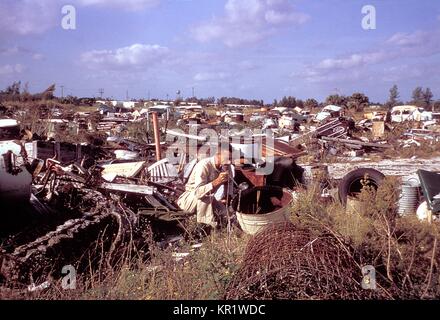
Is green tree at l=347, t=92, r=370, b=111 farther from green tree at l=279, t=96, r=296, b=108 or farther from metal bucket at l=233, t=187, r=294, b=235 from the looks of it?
metal bucket at l=233, t=187, r=294, b=235

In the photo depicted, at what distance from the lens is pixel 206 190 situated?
22.6ft

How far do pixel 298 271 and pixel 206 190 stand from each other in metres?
3.09

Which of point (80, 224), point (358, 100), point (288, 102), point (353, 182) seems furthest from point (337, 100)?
point (80, 224)

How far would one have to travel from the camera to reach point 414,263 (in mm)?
4641

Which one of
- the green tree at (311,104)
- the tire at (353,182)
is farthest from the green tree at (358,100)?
the tire at (353,182)

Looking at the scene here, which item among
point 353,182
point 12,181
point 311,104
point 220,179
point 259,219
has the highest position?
point 311,104

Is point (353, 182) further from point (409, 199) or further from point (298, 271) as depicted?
point (298, 271)

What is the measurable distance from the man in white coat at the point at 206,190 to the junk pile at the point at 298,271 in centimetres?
244

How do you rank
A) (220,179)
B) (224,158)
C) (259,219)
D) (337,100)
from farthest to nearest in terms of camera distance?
1. (337,100)
2. (224,158)
3. (220,179)
4. (259,219)

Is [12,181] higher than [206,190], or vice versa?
[12,181]

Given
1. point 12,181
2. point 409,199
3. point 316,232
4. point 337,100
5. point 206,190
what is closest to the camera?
point 316,232

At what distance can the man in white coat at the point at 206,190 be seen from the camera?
272 inches

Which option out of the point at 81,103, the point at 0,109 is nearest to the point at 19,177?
the point at 0,109

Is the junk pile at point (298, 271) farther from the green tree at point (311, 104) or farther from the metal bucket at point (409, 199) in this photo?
the green tree at point (311, 104)
